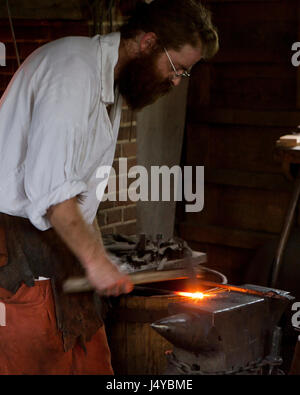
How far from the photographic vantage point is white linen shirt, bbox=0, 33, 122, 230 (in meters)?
2.76

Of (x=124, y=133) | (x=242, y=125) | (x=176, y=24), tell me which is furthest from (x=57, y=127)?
(x=242, y=125)

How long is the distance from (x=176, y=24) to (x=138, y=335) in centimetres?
139

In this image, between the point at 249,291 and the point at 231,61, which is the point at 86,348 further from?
the point at 231,61

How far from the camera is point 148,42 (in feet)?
10.1

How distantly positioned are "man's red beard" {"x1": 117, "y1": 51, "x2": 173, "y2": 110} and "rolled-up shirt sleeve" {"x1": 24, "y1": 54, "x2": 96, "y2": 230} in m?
0.29

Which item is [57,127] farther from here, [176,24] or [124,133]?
[124,133]

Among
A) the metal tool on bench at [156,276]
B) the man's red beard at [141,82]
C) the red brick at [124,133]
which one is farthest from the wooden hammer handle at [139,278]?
the red brick at [124,133]

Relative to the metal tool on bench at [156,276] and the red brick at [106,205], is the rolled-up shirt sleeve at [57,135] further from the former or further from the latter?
the red brick at [106,205]

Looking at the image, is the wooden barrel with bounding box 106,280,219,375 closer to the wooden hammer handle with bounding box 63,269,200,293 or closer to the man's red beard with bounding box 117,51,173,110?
the wooden hammer handle with bounding box 63,269,200,293

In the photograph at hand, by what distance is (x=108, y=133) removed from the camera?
308 centimetres

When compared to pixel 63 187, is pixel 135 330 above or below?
below

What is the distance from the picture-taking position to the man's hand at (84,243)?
111 inches

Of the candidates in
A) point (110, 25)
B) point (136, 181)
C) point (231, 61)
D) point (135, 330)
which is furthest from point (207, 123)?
point (135, 330)

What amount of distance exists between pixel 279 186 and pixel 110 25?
1724 millimetres
